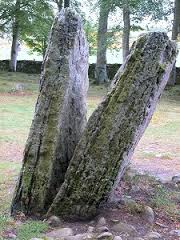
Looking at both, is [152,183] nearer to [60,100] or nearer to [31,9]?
[60,100]

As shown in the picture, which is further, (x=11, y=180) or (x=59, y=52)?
(x=11, y=180)

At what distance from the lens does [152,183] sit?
711cm

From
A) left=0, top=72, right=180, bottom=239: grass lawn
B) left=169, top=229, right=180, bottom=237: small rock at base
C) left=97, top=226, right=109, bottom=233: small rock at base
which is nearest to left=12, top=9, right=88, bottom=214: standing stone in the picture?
left=0, top=72, right=180, bottom=239: grass lawn

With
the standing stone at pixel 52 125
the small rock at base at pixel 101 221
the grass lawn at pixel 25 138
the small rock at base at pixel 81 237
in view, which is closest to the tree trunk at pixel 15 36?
the grass lawn at pixel 25 138

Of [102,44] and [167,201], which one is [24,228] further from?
[102,44]

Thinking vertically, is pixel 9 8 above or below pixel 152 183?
above

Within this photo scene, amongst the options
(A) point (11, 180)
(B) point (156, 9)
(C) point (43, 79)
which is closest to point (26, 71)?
(B) point (156, 9)

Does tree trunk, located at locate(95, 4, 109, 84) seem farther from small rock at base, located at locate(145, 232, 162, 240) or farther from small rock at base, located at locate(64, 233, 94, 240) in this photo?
small rock at base, located at locate(64, 233, 94, 240)

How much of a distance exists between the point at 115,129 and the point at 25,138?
7.49 meters

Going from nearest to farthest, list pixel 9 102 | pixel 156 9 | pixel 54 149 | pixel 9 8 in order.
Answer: pixel 54 149, pixel 9 102, pixel 156 9, pixel 9 8

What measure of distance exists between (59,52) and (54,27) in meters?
0.32

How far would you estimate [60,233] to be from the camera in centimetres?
460

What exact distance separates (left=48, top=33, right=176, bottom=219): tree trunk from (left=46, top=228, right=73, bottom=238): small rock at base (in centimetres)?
49

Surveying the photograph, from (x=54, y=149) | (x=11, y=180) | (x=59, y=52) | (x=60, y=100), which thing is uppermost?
(x=59, y=52)
